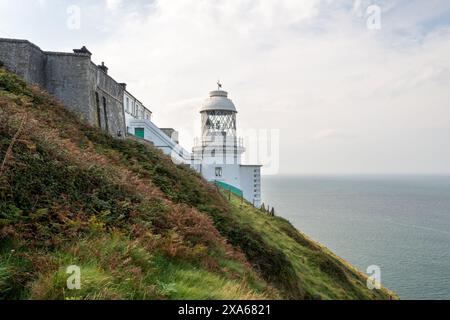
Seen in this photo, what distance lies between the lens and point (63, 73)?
17.8m

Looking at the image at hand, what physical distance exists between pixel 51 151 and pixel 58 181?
108 centimetres

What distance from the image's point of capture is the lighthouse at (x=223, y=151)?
36625 millimetres

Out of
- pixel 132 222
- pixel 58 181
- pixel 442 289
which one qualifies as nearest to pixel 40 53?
pixel 58 181

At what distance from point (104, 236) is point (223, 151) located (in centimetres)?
3050

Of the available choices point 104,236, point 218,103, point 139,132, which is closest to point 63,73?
point 139,132

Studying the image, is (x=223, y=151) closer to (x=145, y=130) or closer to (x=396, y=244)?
(x=145, y=130)

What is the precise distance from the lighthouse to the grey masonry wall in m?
16.8

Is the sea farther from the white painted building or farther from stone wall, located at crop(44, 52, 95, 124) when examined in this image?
stone wall, located at crop(44, 52, 95, 124)

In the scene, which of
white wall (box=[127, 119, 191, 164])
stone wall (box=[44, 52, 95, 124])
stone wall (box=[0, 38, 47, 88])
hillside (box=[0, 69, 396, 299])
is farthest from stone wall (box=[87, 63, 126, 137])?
hillside (box=[0, 69, 396, 299])

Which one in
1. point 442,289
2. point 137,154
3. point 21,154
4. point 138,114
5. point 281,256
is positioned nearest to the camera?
point 21,154

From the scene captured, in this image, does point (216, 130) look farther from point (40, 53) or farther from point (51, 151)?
point (51, 151)

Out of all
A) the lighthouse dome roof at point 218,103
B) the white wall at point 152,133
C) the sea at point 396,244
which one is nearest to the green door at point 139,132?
the white wall at point 152,133
